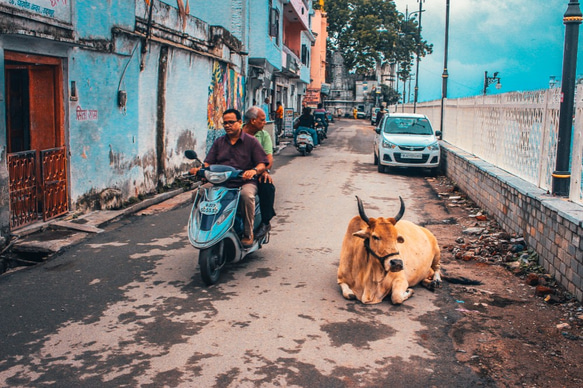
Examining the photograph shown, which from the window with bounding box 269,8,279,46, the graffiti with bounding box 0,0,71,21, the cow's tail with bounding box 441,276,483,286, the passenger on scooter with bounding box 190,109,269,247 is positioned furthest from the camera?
the window with bounding box 269,8,279,46

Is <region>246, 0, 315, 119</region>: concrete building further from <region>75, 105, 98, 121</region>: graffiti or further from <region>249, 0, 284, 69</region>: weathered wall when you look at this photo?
<region>75, 105, 98, 121</region>: graffiti

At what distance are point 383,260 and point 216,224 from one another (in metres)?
1.81

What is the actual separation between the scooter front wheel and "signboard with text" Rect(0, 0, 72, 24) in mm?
3982

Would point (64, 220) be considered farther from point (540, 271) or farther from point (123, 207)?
point (540, 271)

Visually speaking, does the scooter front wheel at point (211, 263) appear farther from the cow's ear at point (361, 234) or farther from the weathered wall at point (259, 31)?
the weathered wall at point (259, 31)

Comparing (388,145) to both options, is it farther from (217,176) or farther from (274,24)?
(274,24)

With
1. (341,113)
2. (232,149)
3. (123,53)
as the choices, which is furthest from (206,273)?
(341,113)

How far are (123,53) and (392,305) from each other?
7.30 meters

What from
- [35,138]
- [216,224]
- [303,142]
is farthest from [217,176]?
[303,142]

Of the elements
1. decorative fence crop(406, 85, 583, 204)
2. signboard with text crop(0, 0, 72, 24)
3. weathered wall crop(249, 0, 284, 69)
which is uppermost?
weathered wall crop(249, 0, 284, 69)

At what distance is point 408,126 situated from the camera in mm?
17812

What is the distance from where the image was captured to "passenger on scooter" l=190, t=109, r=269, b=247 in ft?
21.7

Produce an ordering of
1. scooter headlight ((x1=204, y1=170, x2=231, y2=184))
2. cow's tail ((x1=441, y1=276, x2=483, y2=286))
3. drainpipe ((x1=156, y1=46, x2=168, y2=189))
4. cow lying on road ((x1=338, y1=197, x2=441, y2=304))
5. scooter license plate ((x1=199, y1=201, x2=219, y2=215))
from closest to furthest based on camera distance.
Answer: cow lying on road ((x1=338, y1=197, x2=441, y2=304)) < scooter license plate ((x1=199, y1=201, x2=219, y2=215)) < scooter headlight ((x1=204, y1=170, x2=231, y2=184)) < cow's tail ((x1=441, y1=276, x2=483, y2=286)) < drainpipe ((x1=156, y1=46, x2=168, y2=189))

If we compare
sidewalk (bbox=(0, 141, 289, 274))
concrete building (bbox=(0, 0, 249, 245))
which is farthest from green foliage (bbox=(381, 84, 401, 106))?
sidewalk (bbox=(0, 141, 289, 274))
